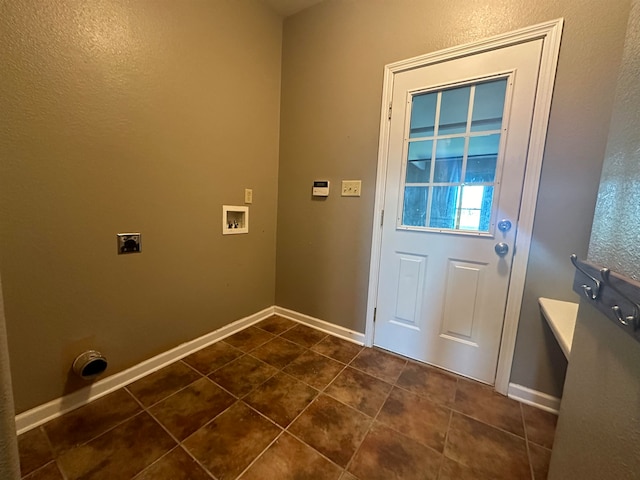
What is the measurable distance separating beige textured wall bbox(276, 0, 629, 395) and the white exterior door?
0.45ft

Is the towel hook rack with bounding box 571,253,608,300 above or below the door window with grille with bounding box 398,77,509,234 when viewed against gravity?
below

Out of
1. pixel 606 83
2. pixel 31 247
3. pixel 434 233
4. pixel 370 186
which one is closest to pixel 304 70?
pixel 370 186

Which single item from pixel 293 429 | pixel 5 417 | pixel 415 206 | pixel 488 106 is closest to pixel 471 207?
pixel 415 206

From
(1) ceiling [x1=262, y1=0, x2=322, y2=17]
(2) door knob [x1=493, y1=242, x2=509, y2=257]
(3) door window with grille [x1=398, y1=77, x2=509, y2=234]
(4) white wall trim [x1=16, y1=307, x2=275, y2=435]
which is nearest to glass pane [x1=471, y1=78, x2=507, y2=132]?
(3) door window with grille [x1=398, y1=77, x2=509, y2=234]

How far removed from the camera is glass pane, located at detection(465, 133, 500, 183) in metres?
1.48

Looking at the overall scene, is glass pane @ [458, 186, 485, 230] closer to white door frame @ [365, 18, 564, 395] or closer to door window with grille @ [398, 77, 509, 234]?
door window with grille @ [398, 77, 509, 234]

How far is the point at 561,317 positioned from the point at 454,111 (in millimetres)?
1293

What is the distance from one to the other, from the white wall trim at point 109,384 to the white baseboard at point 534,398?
78.9 inches

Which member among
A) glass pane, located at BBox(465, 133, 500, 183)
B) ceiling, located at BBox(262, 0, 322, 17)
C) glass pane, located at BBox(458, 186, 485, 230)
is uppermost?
ceiling, located at BBox(262, 0, 322, 17)

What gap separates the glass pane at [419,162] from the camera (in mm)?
1679

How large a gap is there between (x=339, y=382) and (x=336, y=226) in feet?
3.71

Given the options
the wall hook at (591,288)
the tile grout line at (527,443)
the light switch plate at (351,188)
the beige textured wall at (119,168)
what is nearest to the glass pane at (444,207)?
the light switch plate at (351,188)

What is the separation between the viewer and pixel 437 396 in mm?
1469

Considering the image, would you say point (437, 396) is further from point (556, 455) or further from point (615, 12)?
point (615, 12)
